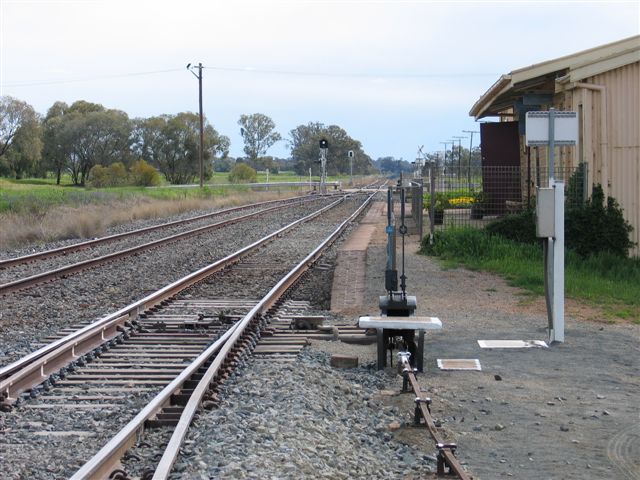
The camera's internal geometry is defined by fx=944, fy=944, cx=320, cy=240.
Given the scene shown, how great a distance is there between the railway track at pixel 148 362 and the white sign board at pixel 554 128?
3.50 meters

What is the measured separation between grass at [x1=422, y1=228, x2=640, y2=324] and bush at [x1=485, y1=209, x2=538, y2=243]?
27 cm

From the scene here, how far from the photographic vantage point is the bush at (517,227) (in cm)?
1850

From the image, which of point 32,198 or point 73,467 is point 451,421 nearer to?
point 73,467

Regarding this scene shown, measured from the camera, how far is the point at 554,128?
10461 millimetres

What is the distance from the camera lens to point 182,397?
7.45 metres

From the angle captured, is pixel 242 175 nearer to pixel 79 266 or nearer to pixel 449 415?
pixel 79 266

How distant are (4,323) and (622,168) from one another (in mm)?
11299

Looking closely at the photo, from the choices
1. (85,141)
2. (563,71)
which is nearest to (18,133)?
(85,141)

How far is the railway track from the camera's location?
680 centimetres

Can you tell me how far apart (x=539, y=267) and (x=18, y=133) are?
76.4 meters

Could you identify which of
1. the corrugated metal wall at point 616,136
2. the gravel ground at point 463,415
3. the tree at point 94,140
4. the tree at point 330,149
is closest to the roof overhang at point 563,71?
the corrugated metal wall at point 616,136

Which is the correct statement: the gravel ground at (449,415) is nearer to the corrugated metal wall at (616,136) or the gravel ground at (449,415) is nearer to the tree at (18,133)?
the corrugated metal wall at (616,136)

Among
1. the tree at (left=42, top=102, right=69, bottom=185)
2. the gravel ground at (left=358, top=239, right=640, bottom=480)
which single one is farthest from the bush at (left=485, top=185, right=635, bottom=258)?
the tree at (left=42, top=102, right=69, bottom=185)

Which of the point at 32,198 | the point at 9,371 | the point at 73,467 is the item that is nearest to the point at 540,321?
the point at 9,371
